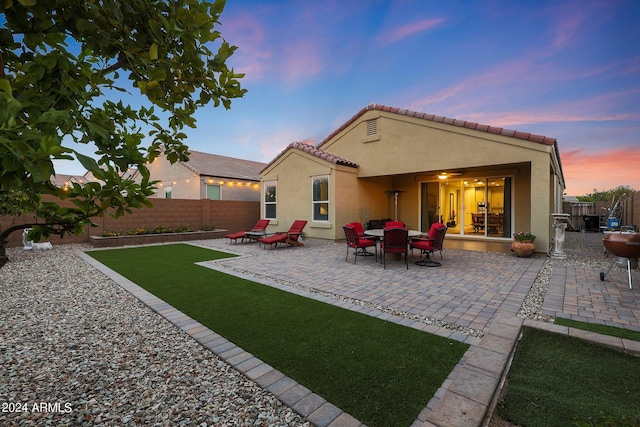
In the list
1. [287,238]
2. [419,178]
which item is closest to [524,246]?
[419,178]

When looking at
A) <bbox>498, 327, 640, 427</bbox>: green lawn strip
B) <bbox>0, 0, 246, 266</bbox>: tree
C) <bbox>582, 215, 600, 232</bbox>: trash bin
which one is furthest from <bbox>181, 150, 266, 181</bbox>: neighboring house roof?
<bbox>582, 215, 600, 232</bbox>: trash bin

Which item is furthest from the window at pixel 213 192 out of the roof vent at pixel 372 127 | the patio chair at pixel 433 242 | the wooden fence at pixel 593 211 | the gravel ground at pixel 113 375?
the wooden fence at pixel 593 211

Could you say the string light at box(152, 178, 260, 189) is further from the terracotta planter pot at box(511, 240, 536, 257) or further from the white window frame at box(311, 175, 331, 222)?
the terracotta planter pot at box(511, 240, 536, 257)

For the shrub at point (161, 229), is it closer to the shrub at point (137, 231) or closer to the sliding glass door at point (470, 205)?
the shrub at point (137, 231)

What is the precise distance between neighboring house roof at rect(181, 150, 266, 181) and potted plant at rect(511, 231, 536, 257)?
1435 cm

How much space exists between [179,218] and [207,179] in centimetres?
→ 429

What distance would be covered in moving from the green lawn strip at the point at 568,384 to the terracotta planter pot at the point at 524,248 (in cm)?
608

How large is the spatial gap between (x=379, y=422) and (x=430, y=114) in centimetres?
1068

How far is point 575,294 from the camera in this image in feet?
17.0

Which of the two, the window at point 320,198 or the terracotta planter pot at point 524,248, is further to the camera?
the window at point 320,198

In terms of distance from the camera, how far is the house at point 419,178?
9273mm

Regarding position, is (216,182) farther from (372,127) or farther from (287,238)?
(372,127)

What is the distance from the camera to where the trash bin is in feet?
59.1

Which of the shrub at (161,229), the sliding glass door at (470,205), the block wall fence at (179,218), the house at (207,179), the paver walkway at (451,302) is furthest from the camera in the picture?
the house at (207,179)
